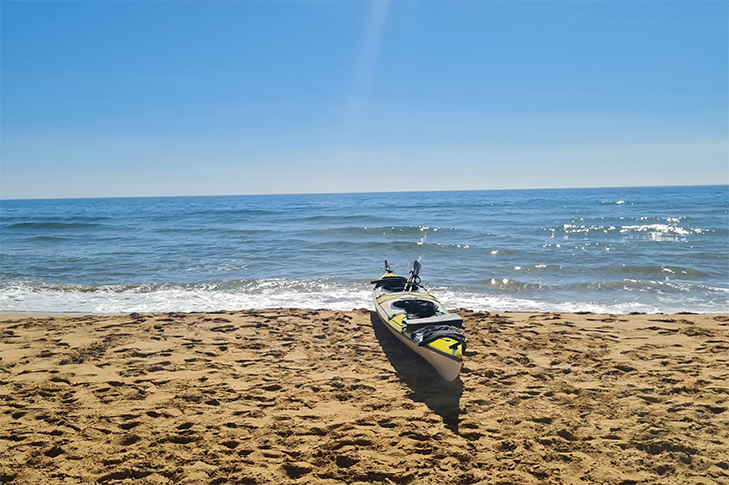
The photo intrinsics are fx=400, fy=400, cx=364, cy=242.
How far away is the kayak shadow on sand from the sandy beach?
27 mm

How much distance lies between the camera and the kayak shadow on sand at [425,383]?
15.5ft

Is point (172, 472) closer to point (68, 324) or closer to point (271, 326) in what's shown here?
point (271, 326)

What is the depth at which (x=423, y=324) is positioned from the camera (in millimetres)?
6316

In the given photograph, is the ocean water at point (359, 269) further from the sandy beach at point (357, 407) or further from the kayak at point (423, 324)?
the sandy beach at point (357, 407)

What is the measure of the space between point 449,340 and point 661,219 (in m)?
30.0

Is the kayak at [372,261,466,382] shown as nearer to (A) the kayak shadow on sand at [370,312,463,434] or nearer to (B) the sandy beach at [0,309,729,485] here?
(A) the kayak shadow on sand at [370,312,463,434]

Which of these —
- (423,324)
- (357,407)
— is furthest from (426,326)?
(357,407)

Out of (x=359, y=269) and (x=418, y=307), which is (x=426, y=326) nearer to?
(x=418, y=307)

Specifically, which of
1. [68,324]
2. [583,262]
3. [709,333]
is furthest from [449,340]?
[583,262]

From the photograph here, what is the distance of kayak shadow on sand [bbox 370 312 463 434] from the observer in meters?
4.74

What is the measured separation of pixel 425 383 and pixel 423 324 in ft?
3.48

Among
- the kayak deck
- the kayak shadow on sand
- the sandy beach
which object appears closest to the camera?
the sandy beach

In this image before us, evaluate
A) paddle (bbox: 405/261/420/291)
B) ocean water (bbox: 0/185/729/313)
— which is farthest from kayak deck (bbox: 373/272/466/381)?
ocean water (bbox: 0/185/729/313)

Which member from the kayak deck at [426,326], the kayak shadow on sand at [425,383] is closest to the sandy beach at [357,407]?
the kayak shadow on sand at [425,383]
